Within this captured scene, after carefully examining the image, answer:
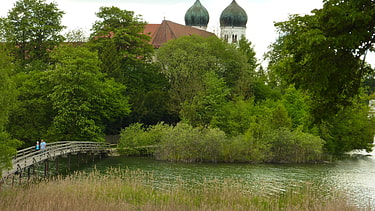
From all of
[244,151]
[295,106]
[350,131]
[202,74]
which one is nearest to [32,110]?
[244,151]

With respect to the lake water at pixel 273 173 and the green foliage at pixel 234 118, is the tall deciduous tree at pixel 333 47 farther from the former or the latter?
the green foliage at pixel 234 118

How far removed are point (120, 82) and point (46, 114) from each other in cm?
973

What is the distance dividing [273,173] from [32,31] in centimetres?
2717

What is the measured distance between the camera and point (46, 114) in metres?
43.8

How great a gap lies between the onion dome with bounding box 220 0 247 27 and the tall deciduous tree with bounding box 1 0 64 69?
5559 cm

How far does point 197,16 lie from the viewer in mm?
98188

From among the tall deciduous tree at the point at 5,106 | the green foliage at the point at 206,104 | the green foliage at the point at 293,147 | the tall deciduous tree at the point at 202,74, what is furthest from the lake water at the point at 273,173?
the tall deciduous tree at the point at 5,106

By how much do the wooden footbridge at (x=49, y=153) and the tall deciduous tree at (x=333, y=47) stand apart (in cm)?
1218

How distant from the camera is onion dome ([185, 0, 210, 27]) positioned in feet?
323

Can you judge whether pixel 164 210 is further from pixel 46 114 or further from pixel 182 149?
pixel 46 114

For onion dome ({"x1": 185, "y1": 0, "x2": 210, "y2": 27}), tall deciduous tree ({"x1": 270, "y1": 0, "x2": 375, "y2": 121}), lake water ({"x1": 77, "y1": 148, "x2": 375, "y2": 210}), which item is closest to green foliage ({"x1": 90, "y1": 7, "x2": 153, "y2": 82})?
lake water ({"x1": 77, "y1": 148, "x2": 375, "y2": 210})

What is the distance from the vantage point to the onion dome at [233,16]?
102 m

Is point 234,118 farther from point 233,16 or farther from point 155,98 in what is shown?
point 233,16

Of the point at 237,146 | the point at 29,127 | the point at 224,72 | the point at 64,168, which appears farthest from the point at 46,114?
the point at 224,72
